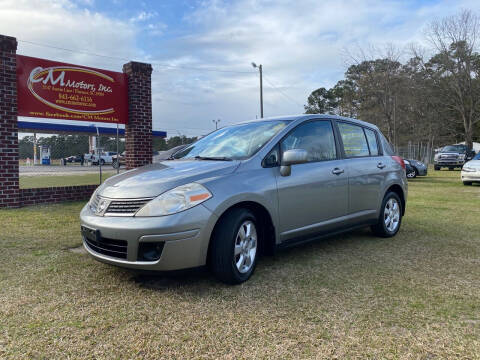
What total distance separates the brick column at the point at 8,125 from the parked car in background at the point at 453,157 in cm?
2422

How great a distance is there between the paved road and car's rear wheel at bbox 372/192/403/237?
278 inches

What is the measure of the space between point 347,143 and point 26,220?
5396 mm

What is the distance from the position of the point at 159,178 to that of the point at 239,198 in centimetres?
74

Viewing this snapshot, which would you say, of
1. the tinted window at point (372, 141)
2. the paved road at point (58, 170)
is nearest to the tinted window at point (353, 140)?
the tinted window at point (372, 141)

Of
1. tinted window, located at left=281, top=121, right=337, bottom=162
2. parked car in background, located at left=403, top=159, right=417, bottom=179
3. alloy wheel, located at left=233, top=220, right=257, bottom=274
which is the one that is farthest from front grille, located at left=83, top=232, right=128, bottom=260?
parked car in background, located at left=403, top=159, right=417, bottom=179

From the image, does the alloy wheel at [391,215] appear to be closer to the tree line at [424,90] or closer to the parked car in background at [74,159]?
the parked car in background at [74,159]

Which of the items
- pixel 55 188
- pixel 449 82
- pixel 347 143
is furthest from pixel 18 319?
pixel 449 82

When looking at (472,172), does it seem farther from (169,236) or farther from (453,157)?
(169,236)

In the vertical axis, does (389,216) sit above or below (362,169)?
below

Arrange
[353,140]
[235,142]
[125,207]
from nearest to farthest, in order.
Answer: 1. [125,207]
2. [235,142]
3. [353,140]

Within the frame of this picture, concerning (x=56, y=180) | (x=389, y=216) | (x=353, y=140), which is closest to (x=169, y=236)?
(x=353, y=140)

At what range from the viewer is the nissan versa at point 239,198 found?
313 cm

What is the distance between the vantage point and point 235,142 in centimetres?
429

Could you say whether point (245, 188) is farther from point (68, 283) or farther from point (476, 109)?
point (476, 109)
